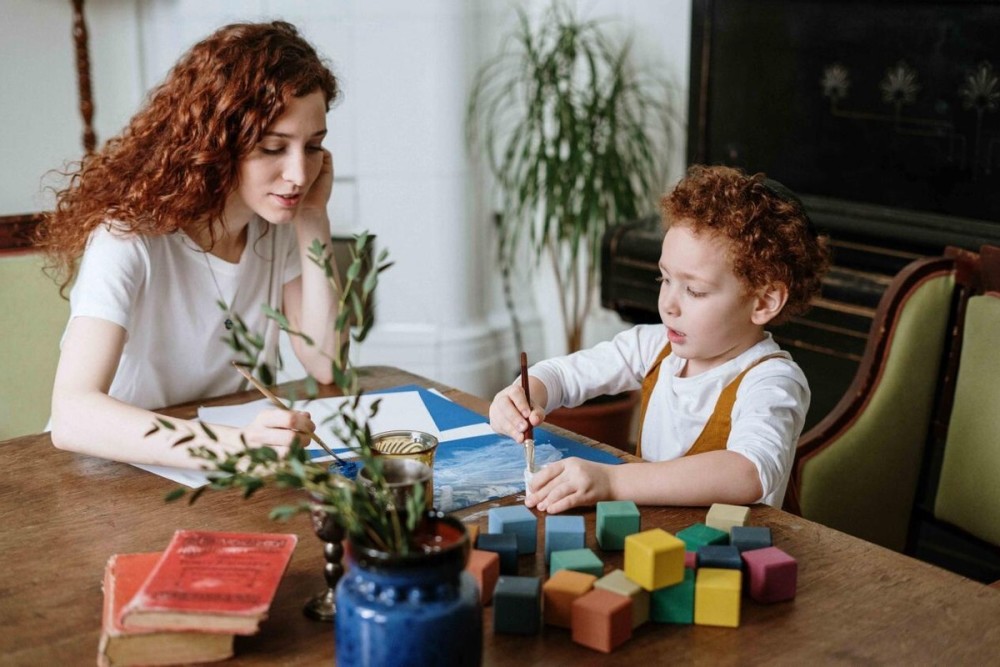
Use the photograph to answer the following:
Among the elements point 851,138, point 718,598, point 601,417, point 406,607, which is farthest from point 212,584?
point 601,417

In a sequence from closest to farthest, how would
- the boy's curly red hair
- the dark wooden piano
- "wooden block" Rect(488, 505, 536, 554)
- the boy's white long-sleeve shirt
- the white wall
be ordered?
1. "wooden block" Rect(488, 505, 536, 554)
2. the boy's white long-sleeve shirt
3. the boy's curly red hair
4. the dark wooden piano
5. the white wall

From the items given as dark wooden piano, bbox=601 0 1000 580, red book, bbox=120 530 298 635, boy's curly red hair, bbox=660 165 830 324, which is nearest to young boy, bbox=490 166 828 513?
boy's curly red hair, bbox=660 165 830 324

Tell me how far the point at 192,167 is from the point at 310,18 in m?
2.07

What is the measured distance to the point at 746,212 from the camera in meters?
1.65

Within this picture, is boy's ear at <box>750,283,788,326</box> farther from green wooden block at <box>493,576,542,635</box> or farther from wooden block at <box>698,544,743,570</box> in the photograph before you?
green wooden block at <box>493,576,542,635</box>

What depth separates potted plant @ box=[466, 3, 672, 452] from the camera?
11.5 ft

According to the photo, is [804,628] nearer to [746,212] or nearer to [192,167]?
[746,212]

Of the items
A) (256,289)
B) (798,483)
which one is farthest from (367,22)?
(798,483)

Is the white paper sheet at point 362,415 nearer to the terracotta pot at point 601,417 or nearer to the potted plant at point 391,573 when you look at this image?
the potted plant at point 391,573

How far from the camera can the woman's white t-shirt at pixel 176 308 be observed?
73.7 inches

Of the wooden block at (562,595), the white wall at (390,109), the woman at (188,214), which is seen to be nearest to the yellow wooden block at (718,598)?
the wooden block at (562,595)

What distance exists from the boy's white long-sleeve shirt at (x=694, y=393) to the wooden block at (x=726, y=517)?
137mm

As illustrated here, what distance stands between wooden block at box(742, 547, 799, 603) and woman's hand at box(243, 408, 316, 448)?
58cm

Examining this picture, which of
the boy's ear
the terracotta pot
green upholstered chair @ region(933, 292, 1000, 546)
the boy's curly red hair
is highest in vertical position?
the boy's curly red hair
